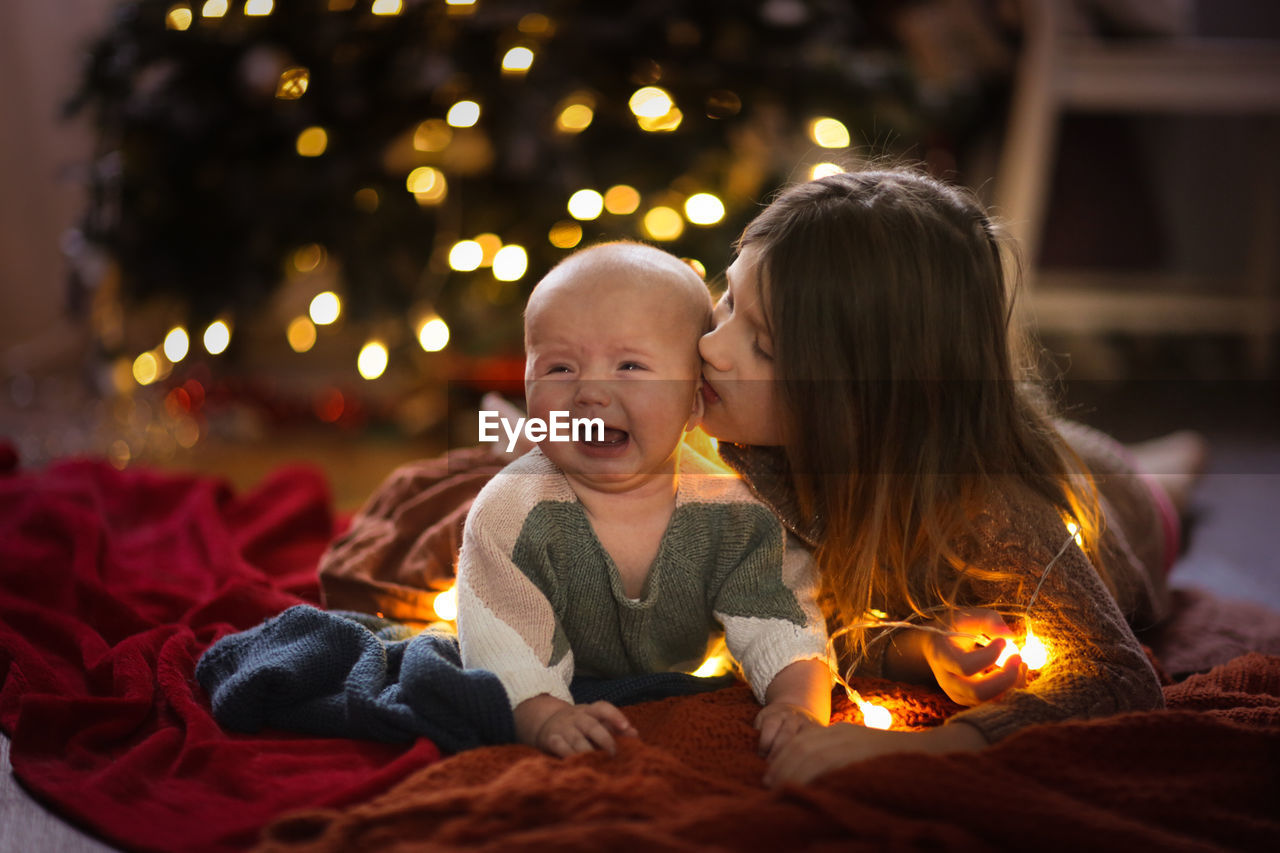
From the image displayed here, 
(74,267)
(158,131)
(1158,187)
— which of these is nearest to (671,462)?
(158,131)

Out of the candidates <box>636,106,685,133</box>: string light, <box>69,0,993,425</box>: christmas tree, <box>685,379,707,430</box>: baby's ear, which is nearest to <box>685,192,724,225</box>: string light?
<box>69,0,993,425</box>: christmas tree

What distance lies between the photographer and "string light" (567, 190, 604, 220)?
163 centimetres

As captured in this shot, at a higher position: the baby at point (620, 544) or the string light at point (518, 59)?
the string light at point (518, 59)

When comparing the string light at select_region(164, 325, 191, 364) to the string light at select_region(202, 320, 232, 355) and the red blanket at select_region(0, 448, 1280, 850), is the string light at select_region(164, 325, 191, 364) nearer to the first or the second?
the string light at select_region(202, 320, 232, 355)

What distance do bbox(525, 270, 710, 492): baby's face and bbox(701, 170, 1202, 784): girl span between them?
0.16 feet

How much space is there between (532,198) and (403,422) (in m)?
0.62

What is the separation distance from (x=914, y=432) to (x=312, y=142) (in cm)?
124

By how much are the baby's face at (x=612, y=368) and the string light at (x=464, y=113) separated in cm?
85

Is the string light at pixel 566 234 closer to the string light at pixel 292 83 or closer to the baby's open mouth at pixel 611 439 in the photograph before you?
the string light at pixel 292 83

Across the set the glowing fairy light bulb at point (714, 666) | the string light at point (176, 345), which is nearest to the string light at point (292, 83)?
the string light at point (176, 345)

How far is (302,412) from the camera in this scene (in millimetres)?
2281

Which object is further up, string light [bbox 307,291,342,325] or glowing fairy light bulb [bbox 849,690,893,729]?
string light [bbox 307,291,342,325]

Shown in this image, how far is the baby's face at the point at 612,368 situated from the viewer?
81cm

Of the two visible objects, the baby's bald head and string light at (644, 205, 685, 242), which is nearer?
the baby's bald head
